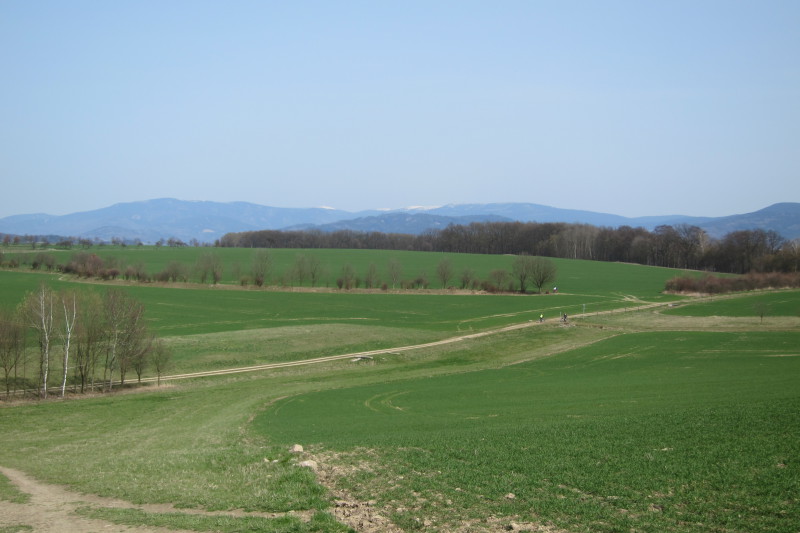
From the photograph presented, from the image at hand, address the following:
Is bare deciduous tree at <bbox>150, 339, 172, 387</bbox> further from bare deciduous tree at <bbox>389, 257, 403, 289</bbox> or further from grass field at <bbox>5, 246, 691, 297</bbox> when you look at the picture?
bare deciduous tree at <bbox>389, 257, 403, 289</bbox>

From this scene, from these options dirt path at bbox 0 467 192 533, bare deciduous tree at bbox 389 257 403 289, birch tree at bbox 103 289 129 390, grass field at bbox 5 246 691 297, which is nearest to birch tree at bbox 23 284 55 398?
birch tree at bbox 103 289 129 390

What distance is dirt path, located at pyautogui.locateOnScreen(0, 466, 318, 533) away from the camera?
1383 centimetres

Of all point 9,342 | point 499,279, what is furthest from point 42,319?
point 499,279

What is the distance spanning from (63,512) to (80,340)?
124 feet

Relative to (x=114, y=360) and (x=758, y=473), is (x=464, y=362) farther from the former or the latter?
(x=758, y=473)

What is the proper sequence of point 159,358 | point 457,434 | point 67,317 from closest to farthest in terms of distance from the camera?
point 457,434
point 67,317
point 159,358

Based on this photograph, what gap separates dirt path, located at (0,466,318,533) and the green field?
1.34 feet

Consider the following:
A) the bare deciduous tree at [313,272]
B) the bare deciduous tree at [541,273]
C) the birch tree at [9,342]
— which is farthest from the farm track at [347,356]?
the bare deciduous tree at [313,272]

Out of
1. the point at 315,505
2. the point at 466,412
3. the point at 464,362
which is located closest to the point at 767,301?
the point at 464,362

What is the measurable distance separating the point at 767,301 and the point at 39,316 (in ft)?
319

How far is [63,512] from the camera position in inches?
605

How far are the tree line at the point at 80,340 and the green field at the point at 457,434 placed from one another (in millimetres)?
4352

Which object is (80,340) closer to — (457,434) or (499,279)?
(457,434)

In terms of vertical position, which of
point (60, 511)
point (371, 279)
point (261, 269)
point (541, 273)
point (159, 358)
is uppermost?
point (261, 269)
